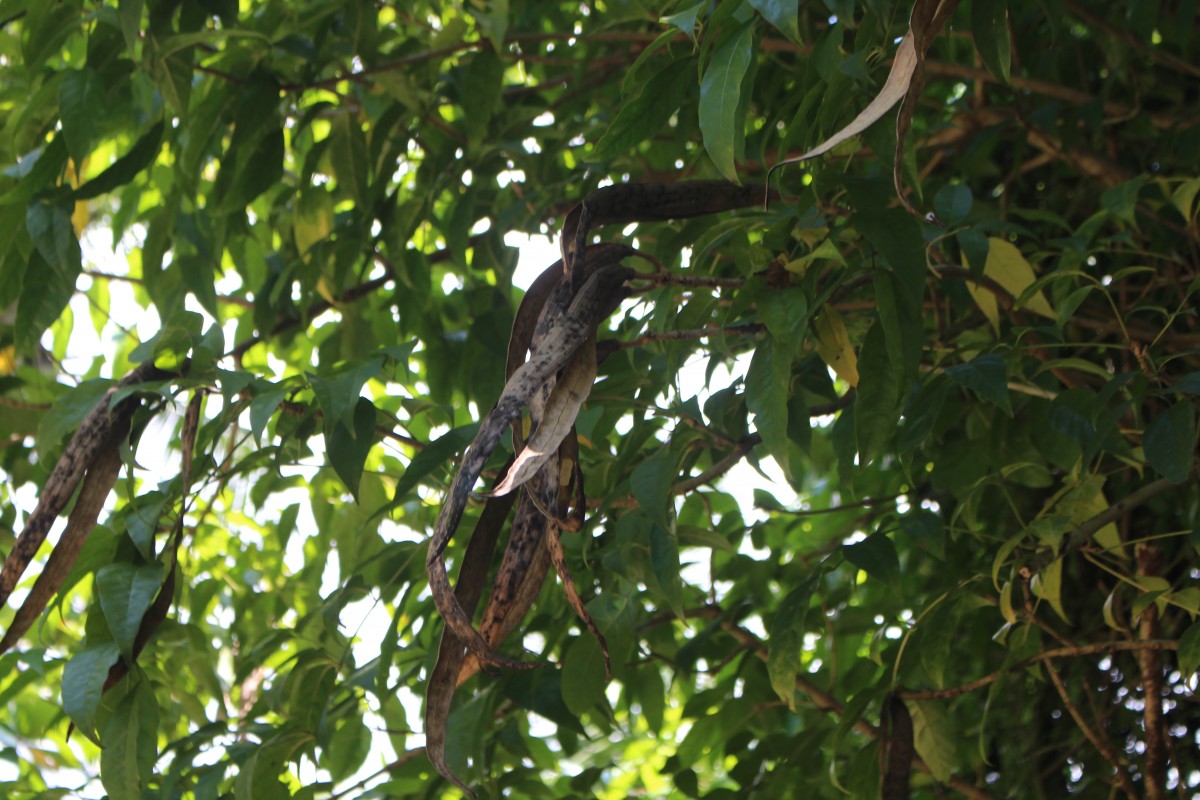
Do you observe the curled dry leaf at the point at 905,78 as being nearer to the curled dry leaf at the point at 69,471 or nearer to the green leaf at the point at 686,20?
the green leaf at the point at 686,20

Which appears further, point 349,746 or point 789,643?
point 349,746

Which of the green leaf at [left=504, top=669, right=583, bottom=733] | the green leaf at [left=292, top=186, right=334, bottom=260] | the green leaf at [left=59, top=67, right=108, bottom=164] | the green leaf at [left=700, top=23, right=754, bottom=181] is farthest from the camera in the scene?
the green leaf at [left=292, top=186, right=334, bottom=260]

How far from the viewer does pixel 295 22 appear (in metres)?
1.20

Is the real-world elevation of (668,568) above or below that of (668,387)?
below

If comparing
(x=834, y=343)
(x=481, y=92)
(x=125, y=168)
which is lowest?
(x=834, y=343)

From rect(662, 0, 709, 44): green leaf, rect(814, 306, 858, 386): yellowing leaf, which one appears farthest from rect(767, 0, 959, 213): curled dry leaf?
rect(814, 306, 858, 386): yellowing leaf

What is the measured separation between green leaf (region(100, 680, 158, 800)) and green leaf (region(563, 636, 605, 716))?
343mm

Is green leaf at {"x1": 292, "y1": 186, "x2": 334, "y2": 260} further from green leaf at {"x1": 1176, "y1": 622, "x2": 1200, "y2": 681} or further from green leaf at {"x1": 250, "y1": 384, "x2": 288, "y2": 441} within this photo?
green leaf at {"x1": 1176, "y1": 622, "x2": 1200, "y2": 681}

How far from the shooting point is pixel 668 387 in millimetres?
876

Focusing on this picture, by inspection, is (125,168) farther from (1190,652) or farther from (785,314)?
(1190,652)

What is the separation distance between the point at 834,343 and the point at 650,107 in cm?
21

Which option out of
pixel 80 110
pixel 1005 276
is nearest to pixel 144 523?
pixel 80 110

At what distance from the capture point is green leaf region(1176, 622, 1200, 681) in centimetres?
82

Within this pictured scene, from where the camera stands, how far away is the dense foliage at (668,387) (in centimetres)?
78
